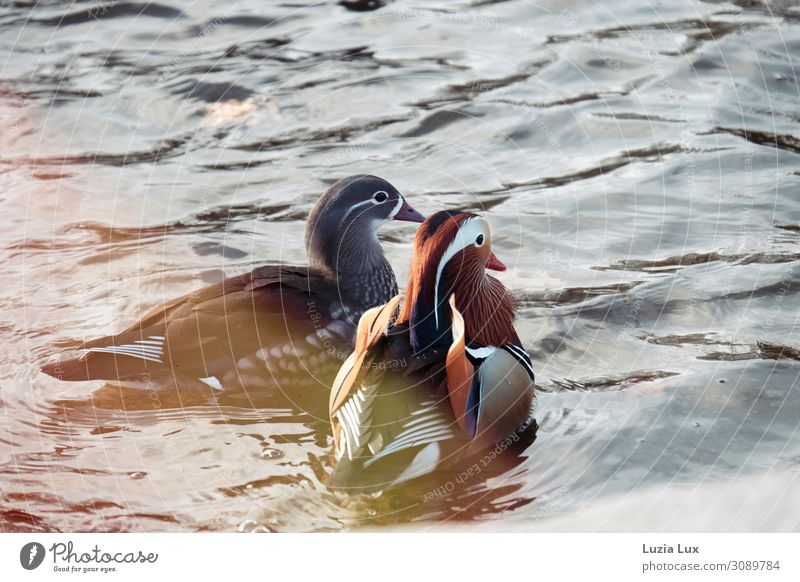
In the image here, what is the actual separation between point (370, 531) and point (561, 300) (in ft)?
6.96

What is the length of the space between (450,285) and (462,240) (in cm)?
20

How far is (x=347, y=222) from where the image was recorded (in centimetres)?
548

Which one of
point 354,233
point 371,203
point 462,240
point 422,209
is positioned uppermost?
point 462,240

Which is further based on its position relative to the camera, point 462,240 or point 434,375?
point 462,240

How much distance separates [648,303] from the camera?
217 inches

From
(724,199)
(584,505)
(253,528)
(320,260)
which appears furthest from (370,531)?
(724,199)

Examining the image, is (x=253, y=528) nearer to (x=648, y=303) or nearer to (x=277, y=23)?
(x=648, y=303)

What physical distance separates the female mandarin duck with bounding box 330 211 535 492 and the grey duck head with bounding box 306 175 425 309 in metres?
0.98
